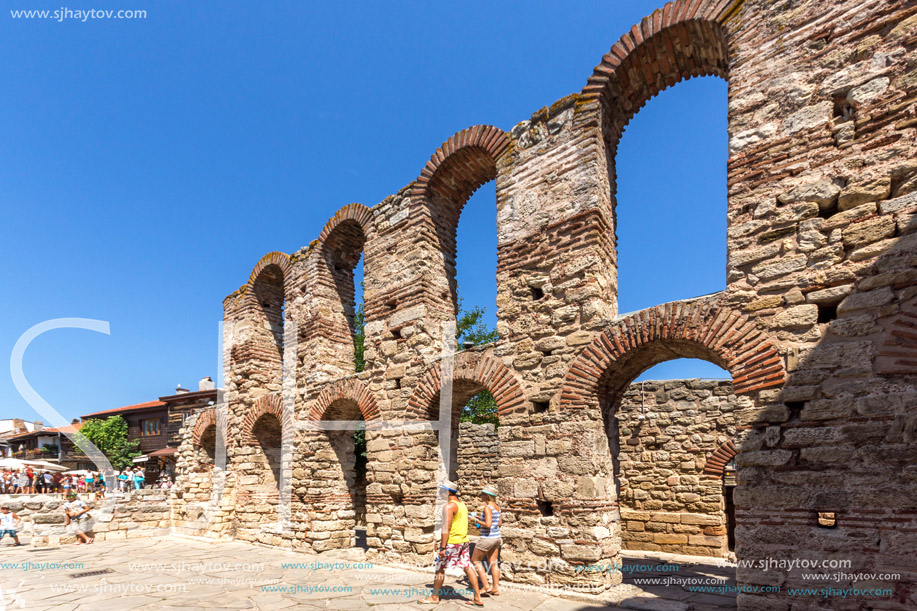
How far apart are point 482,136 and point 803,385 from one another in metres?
5.37

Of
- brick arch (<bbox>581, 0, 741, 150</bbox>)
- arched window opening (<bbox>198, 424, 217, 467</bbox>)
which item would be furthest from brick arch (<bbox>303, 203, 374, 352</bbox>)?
brick arch (<bbox>581, 0, 741, 150</bbox>)

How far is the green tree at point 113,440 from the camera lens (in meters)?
30.9

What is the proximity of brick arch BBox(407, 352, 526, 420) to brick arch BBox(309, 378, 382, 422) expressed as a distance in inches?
37.1

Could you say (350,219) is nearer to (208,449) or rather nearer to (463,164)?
(463,164)

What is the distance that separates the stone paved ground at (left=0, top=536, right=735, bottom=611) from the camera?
577 cm

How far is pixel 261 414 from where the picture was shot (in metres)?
11.3

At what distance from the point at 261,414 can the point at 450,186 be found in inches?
249

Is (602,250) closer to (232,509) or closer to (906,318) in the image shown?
(906,318)

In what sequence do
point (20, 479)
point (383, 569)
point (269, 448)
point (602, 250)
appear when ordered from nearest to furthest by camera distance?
point (602, 250) < point (383, 569) < point (269, 448) < point (20, 479)

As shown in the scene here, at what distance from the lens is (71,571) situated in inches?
315

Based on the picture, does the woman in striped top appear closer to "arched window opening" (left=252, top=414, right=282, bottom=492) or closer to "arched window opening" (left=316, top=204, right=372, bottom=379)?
"arched window opening" (left=316, top=204, right=372, bottom=379)

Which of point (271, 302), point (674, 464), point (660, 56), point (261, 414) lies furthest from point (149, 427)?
point (660, 56)

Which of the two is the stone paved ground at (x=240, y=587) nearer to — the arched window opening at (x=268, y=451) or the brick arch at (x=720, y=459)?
the brick arch at (x=720, y=459)

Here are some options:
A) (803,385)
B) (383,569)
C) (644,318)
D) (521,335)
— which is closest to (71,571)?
(383,569)
